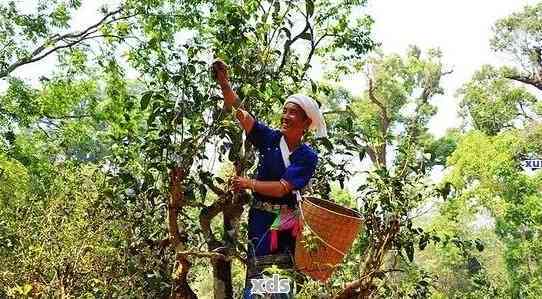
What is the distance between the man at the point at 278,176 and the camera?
7.20 ft

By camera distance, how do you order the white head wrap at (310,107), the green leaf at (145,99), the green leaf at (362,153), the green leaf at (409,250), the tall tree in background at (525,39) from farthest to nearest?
the tall tree in background at (525,39)
the green leaf at (362,153)
the green leaf at (409,250)
the green leaf at (145,99)
the white head wrap at (310,107)

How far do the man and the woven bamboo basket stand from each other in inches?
3.5

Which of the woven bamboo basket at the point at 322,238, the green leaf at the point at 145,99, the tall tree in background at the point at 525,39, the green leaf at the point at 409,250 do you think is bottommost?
the woven bamboo basket at the point at 322,238

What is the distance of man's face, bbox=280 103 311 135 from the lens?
231 cm

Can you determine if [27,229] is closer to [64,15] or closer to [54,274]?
[54,274]

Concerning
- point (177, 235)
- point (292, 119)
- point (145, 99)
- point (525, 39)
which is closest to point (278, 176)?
point (292, 119)

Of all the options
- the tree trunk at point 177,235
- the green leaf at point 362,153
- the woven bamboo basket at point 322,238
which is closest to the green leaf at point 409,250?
the green leaf at point 362,153

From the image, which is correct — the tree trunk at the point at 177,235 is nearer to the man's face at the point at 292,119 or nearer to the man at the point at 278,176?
the man at the point at 278,176

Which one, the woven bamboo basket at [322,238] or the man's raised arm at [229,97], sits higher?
the man's raised arm at [229,97]

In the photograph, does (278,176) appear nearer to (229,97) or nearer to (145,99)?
(229,97)

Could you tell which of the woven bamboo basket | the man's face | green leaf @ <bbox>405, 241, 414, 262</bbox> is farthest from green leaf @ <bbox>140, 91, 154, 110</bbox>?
green leaf @ <bbox>405, 241, 414, 262</bbox>

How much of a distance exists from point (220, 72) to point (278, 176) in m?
0.47

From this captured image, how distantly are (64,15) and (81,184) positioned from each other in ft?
14.6

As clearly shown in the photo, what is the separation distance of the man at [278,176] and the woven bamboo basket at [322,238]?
0.09m
